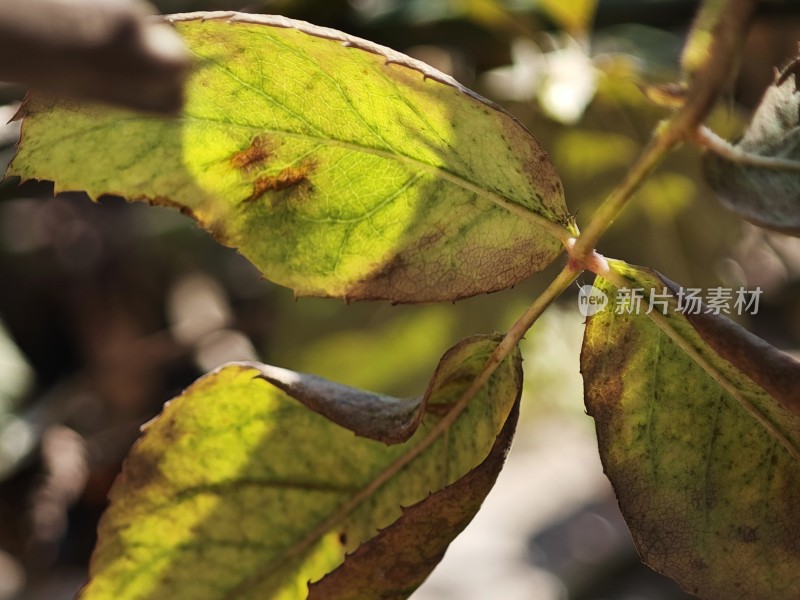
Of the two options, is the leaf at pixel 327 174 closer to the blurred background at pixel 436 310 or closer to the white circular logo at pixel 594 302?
the white circular logo at pixel 594 302

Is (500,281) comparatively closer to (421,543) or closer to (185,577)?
(421,543)

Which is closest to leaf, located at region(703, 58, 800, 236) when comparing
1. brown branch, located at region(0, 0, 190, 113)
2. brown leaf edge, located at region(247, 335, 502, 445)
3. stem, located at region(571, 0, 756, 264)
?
stem, located at region(571, 0, 756, 264)

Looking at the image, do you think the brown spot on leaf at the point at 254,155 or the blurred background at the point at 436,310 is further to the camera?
the blurred background at the point at 436,310

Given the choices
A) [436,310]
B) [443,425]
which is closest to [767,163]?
[443,425]

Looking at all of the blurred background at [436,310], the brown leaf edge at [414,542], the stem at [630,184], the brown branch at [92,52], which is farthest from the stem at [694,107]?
the blurred background at [436,310]

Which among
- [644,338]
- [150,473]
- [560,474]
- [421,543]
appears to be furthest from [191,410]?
[560,474]

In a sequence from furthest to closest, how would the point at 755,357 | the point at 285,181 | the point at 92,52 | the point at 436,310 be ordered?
the point at 436,310 → the point at 285,181 → the point at 755,357 → the point at 92,52

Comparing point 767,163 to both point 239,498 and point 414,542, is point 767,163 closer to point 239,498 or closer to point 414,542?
point 414,542
